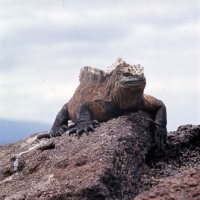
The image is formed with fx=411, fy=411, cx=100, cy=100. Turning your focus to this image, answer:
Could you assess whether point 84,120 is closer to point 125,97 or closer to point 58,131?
point 125,97

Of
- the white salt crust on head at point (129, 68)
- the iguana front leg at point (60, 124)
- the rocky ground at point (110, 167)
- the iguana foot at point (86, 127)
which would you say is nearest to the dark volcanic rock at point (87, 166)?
the rocky ground at point (110, 167)

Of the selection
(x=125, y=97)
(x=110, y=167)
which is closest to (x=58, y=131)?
(x=125, y=97)

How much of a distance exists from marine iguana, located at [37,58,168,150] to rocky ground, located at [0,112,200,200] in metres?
0.19

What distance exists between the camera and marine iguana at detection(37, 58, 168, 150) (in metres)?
6.48

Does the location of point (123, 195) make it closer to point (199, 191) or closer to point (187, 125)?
point (199, 191)

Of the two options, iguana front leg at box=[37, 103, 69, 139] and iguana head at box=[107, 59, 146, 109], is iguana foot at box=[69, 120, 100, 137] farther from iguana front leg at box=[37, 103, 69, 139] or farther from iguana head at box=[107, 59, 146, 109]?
iguana front leg at box=[37, 103, 69, 139]

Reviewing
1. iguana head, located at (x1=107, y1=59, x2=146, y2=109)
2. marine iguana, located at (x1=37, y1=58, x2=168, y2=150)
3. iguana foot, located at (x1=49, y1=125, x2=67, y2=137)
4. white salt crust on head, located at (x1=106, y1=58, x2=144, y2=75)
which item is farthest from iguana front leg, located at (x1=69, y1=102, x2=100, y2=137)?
white salt crust on head, located at (x1=106, y1=58, x2=144, y2=75)

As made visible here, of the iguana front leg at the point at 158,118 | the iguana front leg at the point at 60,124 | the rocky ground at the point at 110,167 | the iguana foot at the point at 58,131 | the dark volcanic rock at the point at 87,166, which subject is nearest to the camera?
the rocky ground at the point at 110,167

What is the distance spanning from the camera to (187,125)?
6.91 meters

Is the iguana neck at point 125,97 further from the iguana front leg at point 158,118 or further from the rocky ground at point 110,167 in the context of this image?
the iguana front leg at point 158,118

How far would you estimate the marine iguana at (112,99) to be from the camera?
255 inches

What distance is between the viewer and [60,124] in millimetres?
8344

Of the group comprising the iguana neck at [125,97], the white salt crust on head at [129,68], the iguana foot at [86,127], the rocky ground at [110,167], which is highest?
the white salt crust on head at [129,68]

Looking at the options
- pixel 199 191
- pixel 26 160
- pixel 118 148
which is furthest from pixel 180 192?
pixel 26 160
